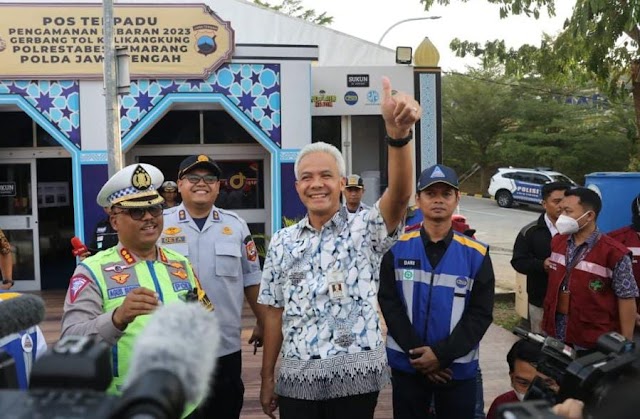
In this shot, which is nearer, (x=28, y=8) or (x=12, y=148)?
(x=28, y=8)

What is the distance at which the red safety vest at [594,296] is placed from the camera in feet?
12.4

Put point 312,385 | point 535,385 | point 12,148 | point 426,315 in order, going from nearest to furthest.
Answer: point 535,385 < point 312,385 < point 426,315 < point 12,148

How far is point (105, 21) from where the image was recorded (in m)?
6.61

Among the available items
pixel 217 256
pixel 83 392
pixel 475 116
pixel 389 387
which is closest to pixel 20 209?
pixel 389 387

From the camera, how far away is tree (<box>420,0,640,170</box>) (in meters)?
6.16

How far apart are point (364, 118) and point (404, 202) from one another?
8.35 m

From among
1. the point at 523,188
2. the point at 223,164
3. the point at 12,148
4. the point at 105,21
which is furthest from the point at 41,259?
the point at 523,188

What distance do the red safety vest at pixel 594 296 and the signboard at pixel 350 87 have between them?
6.61 m

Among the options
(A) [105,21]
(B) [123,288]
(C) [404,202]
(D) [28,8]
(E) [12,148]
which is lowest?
(B) [123,288]

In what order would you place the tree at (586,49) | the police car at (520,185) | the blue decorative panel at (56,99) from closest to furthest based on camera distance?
the tree at (586,49) → the blue decorative panel at (56,99) → the police car at (520,185)

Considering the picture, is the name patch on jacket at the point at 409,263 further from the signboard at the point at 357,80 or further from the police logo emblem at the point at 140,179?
the signboard at the point at 357,80

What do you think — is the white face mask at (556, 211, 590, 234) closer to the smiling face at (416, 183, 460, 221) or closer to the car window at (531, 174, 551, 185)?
the smiling face at (416, 183, 460, 221)

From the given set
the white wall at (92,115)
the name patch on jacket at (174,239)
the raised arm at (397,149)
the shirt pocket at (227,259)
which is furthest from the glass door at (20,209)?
the raised arm at (397,149)

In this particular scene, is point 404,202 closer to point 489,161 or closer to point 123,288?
point 123,288
